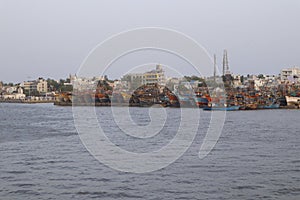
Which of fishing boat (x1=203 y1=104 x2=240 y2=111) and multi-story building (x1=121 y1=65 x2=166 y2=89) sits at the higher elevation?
multi-story building (x1=121 y1=65 x2=166 y2=89)

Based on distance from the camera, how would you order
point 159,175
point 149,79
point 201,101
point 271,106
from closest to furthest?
point 159,175 → point 201,101 → point 271,106 → point 149,79

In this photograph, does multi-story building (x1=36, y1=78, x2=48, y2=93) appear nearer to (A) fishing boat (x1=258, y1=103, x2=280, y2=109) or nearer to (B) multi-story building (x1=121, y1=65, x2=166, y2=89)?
(B) multi-story building (x1=121, y1=65, x2=166, y2=89)

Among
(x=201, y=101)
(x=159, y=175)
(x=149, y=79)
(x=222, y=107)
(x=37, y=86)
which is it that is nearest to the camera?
(x=159, y=175)

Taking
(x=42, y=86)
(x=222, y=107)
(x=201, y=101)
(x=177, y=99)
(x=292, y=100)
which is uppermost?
(x=42, y=86)

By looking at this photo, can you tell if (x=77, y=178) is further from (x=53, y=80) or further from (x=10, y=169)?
(x=53, y=80)

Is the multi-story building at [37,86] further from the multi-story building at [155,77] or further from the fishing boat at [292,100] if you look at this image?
the fishing boat at [292,100]

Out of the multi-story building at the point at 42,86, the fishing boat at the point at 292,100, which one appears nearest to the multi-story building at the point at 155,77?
the fishing boat at the point at 292,100

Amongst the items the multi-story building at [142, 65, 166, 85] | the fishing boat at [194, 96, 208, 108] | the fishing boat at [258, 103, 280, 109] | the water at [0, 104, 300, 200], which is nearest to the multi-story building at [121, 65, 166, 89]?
the multi-story building at [142, 65, 166, 85]

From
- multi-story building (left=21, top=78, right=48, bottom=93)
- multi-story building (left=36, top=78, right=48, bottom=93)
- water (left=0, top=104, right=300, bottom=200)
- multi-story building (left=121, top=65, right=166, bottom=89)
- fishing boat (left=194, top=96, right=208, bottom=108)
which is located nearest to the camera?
water (left=0, top=104, right=300, bottom=200)

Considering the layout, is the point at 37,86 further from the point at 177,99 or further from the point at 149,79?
the point at 177,99

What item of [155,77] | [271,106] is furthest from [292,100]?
[155,77]

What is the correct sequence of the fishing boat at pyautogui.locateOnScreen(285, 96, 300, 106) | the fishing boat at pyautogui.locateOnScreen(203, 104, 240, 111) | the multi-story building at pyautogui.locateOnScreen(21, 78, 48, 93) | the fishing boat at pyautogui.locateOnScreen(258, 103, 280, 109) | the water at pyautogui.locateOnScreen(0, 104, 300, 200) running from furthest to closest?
the multi-story building at pyautogui.locateOnScreen(21, 78, 48, 93)
the fishing boat at pyautogui.locateOnScreen(285, 96, 300, 106)
the fishing boat at pyautogui.locateOnScreen(258, 103, 280, 109)
the fishing boat at pyautogui.locateOnScreen(203, 104, 240, 111)
the water at pyautogui.locateOnScreen(0, 104, 300, 200)

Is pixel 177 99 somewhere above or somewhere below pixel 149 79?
below

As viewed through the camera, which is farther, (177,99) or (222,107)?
(177,99)
